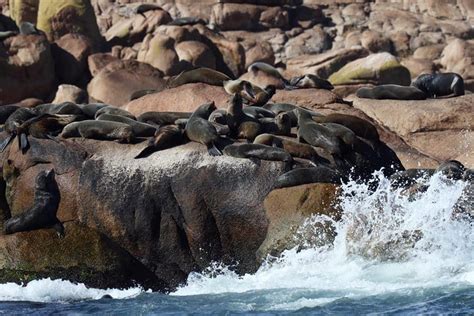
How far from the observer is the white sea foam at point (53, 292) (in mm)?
12508

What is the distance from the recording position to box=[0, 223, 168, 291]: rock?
13.1 metres

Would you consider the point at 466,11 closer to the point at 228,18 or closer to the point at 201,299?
the point at 228,18

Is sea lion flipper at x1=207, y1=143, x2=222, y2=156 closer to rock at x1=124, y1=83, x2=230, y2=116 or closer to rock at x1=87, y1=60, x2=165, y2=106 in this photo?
rock at x1=124, y1=83, x2=230, y2=116

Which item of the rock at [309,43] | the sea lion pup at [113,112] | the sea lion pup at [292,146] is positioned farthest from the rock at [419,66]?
the sea lion pup at [292,146]

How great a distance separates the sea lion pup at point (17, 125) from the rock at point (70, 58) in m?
11.7

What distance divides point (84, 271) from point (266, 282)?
98.0 inches

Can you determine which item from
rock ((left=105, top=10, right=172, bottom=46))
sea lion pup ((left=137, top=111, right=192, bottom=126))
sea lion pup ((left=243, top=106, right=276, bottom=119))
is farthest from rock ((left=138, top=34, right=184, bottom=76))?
sea lion pup ((left=243, top=106, right=276, bottom=119))

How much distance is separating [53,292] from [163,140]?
2687 millimetres

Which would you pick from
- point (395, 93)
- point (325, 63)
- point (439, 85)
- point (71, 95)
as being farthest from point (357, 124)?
point (325, 63)

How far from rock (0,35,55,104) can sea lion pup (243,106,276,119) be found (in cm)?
1235

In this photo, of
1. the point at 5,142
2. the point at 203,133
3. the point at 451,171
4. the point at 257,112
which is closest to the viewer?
the point at 451,171

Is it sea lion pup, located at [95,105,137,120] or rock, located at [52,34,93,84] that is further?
rock, located at [52,34,93,84]

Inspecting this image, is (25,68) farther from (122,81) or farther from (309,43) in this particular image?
(309,43)

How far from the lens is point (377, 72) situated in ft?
85.5
